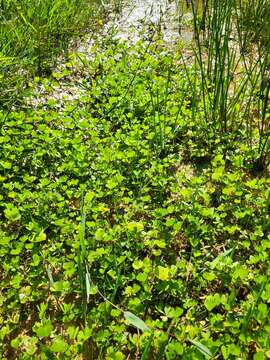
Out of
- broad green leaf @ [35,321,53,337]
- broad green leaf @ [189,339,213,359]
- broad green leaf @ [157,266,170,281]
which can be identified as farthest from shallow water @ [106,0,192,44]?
broad green leaf @ [189,339,213,359]

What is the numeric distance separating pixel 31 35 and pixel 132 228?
226cm

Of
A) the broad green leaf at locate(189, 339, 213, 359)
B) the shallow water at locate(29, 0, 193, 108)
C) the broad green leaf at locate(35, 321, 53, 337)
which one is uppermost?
the shallow water at locate(29, 0, 193, 108)

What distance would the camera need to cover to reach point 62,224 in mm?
2260

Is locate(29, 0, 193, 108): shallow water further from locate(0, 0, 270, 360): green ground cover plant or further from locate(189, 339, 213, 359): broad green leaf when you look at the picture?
locate(189, 339, 213, 359): broad green leaf

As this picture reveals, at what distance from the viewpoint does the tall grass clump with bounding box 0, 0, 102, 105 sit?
3.29 meters

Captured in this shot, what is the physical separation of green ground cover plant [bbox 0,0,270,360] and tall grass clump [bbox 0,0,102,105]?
247 mm

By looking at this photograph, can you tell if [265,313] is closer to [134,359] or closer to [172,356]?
[172,356]

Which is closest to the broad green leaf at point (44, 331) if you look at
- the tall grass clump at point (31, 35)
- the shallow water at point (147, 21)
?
the tall grass clump at point (31, 35)

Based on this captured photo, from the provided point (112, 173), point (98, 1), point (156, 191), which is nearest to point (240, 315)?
point (156, 191)

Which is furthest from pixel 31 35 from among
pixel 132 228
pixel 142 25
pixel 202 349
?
pixel 202 349

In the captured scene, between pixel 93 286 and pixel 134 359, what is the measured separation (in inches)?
14.7

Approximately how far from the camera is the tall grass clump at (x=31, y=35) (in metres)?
3.29

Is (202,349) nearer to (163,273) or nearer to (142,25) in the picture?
(163,273)

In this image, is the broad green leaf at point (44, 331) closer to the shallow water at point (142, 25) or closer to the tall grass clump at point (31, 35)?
the tall grass clump at point (31, 35)
